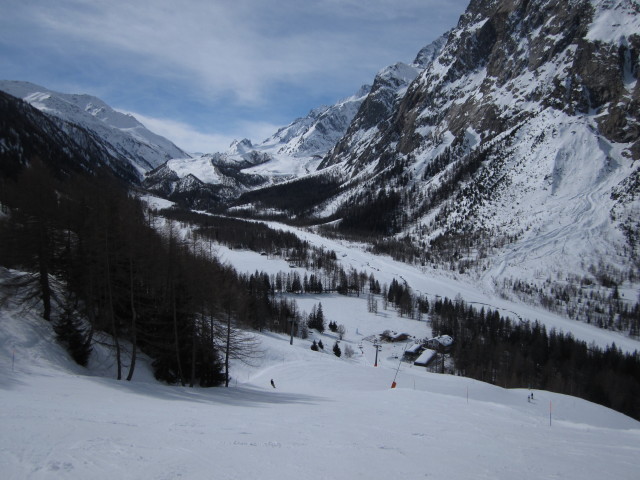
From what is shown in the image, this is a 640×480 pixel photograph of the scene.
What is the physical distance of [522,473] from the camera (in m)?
10.8

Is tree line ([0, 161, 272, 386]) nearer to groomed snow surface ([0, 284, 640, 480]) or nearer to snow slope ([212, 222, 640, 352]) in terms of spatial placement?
groomed snow surface ([0, 284, 640, 480])

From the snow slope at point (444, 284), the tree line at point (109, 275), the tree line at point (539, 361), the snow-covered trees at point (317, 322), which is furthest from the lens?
the snow slope at point (444, 284)

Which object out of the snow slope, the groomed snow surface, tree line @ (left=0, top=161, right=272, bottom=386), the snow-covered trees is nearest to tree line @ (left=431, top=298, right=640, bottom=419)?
the snow slope

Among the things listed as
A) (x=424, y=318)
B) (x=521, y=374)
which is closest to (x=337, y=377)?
(x=521, y=374)

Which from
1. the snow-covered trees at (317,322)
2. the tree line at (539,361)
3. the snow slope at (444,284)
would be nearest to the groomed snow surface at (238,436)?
the tree line at (539,361)

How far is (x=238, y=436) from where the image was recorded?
11.5 metres

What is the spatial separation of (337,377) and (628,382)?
225 feet

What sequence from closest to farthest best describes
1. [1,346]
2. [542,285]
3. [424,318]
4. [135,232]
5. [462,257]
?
[1,346], [135,232], [424,318], [542,285], [462,257]

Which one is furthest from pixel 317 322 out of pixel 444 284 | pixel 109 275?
pixel 109 275

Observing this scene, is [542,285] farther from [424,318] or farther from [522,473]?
[522,473]

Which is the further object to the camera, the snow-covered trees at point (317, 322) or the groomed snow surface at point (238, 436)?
the snow-covered trees at point (317, 322)

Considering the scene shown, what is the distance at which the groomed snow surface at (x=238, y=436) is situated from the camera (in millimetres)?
8445

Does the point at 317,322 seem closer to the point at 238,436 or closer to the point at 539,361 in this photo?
the point at 539,361

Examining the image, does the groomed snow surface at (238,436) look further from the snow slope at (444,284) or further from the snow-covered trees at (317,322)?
the snow-covered trees at (317,322)
